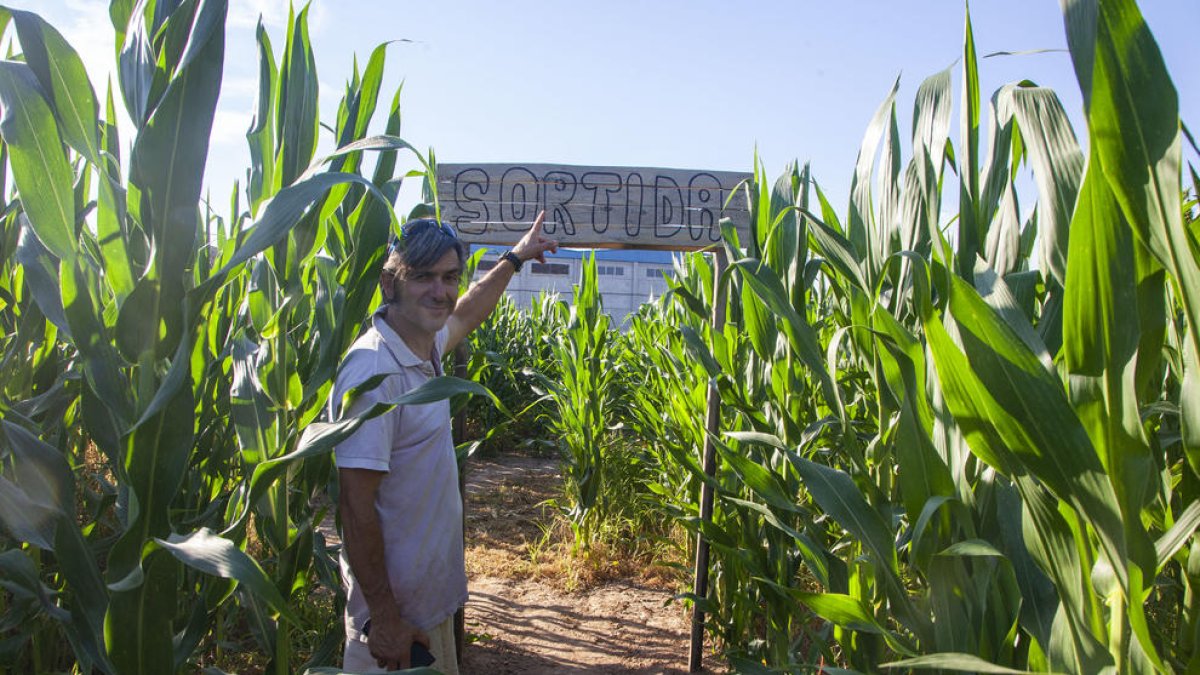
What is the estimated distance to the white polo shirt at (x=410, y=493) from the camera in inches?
68.9

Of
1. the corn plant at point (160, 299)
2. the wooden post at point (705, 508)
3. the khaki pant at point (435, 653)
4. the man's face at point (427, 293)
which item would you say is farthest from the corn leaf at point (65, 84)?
the wooden post at point (705, 508)

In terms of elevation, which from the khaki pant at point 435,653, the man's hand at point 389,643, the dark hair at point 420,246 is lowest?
the khaki pant at point 435,653

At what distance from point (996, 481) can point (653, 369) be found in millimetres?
4424

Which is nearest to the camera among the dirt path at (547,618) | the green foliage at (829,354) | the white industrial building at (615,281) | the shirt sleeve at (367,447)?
the green foliage at (829,354)

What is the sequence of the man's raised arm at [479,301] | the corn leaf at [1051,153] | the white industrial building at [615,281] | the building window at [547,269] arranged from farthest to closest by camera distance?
the white industrial building at [615,281] → the building window at [547,269] → the man's raised arm at [479,301] → the corn leaf at [1051,153]

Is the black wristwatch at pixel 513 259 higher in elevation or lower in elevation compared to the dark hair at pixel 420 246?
higher

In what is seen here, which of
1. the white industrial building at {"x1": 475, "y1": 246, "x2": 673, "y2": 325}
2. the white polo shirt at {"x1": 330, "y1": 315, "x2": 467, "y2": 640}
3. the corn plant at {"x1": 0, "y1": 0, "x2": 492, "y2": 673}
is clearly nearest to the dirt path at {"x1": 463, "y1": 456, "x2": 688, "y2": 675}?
the white polo shirt at {"x1": 330, "y1": 315, "x2": 467, "y2": 640}

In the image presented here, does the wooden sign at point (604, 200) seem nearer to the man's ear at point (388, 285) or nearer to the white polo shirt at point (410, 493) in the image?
the man's ear at point (388, 285)

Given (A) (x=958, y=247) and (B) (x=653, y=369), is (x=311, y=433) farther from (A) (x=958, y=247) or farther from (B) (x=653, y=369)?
(B) (x=653, y=369)

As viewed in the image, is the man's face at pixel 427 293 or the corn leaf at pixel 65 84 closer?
the corn leaf at pixel 65 84

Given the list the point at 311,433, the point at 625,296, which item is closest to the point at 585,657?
the point at 311,433

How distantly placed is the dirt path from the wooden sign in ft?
5.37

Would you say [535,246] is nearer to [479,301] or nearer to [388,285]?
[479,301]

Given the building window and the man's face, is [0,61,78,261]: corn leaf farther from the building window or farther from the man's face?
the building window
